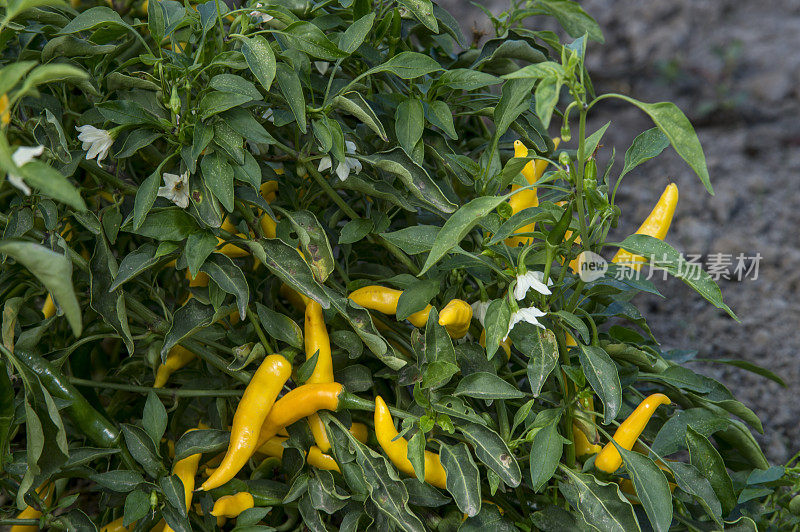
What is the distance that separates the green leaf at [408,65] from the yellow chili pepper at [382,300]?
0.30m

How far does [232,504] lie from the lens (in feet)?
3.48

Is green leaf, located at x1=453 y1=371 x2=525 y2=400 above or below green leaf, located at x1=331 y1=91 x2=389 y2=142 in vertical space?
below

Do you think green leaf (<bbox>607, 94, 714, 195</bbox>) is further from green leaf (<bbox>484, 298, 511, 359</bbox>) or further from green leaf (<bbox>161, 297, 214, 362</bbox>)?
green leaf (<bbox>161, 297, 214, 362</bbox>)

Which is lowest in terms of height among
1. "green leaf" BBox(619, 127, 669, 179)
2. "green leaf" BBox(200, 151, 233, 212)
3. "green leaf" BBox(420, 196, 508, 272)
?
"green leaf" BBox(200, 151, 233, 212)

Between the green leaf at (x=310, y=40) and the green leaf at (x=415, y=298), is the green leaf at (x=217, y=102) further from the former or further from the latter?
the green leaf at (x=415, y=298)

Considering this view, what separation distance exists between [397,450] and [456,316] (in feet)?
0.64

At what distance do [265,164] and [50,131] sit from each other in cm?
28

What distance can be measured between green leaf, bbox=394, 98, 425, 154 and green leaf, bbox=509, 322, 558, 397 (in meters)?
0.29

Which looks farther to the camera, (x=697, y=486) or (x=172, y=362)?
(x=172, y=362)

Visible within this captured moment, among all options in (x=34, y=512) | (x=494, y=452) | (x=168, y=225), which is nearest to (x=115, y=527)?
(x=34, y=512)

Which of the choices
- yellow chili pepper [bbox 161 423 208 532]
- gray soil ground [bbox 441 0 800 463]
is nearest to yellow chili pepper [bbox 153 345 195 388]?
yellow chili pepper [bbox 161 423 208 532]

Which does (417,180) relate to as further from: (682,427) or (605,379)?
(682,427)

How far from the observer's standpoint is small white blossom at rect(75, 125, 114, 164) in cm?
98

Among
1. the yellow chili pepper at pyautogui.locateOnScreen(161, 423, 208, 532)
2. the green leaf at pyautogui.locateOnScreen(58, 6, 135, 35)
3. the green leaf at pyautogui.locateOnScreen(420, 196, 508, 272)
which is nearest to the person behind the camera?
the green leaf at pyautogui.locateOnScreen(420, 196, 508, 272)
